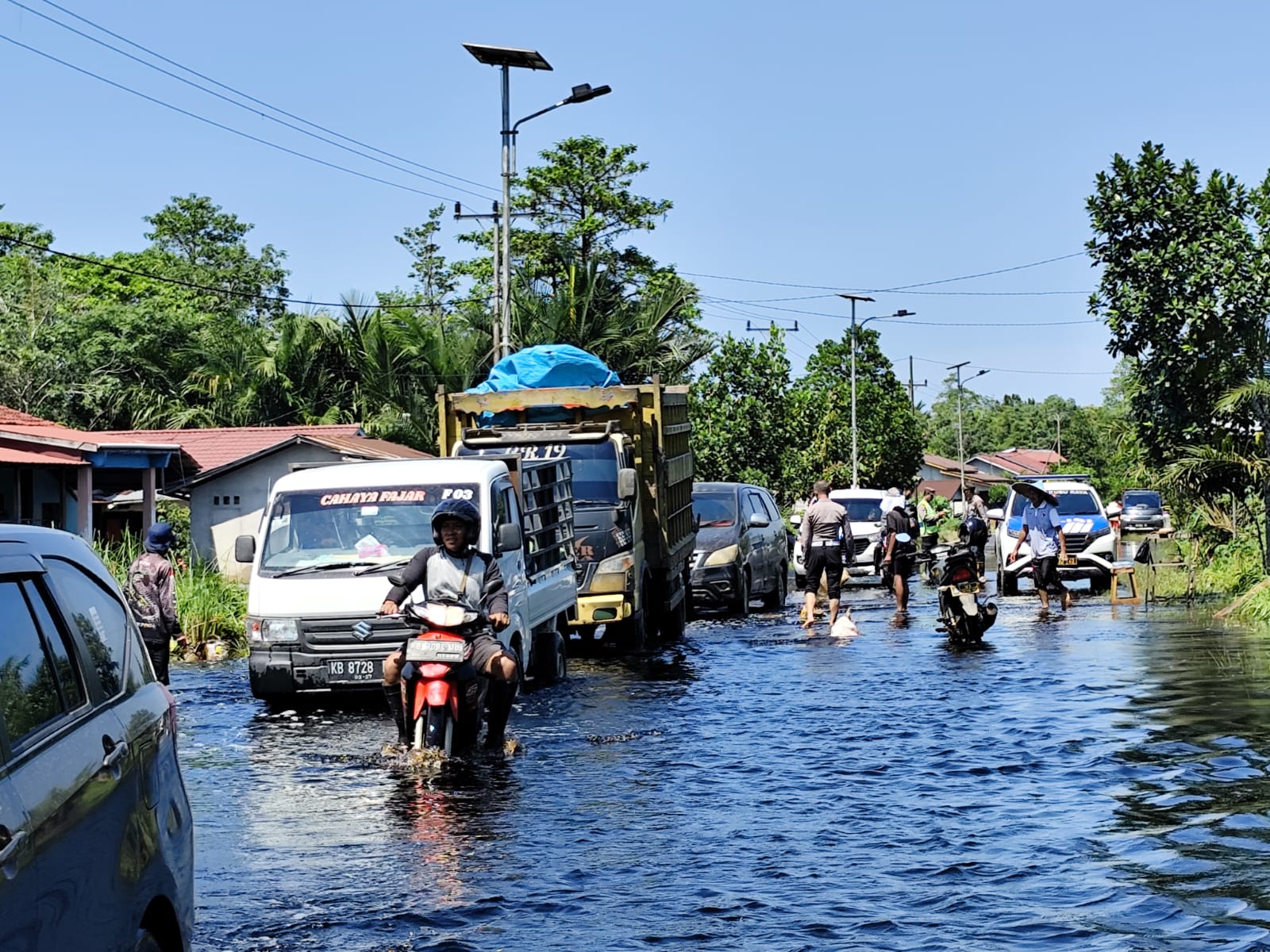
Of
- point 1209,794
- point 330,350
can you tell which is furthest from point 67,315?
point 1209,794

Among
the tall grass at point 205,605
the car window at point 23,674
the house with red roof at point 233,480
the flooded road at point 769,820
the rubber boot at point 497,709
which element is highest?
the house with red roof at point 233,480

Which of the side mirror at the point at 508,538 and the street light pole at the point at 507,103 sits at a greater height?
the street light pole at the point at 507,103

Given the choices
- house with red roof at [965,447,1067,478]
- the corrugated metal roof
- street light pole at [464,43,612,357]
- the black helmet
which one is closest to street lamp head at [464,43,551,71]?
street light pole at [464,43,612,357]

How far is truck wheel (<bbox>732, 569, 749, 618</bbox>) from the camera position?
24625 millimetres

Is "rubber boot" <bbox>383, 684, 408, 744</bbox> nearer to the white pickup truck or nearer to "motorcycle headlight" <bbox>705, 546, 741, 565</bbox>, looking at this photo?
the white pickup truck

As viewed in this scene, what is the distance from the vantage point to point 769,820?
28.2 feet

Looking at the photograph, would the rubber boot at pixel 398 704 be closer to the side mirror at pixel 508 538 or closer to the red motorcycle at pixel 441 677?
the red motorcycle at pixel 441 677

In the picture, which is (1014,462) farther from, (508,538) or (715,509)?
(508,538)

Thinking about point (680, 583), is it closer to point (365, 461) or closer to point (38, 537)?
point (365, 461)

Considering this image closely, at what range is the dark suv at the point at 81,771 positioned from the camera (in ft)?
11.2

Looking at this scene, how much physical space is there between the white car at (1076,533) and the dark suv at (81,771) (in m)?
23.3

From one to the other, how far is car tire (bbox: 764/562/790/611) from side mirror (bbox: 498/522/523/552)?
46.5 feet

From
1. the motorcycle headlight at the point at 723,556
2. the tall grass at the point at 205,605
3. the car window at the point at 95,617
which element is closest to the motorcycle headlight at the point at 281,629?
the tall grass at the point at 205,605

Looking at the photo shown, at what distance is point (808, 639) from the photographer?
20.0 m
